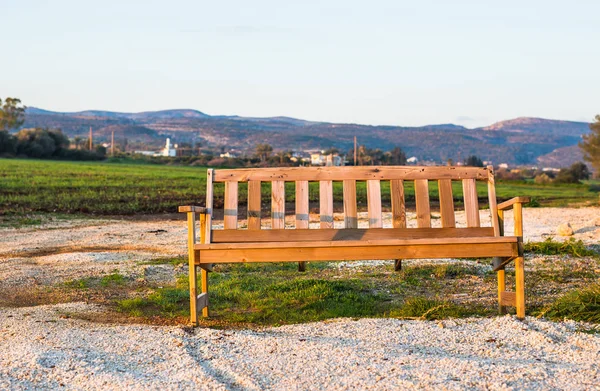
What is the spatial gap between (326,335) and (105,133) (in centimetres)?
18956

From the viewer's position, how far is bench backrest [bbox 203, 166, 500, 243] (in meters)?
7.00

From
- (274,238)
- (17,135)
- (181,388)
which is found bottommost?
(181,388)

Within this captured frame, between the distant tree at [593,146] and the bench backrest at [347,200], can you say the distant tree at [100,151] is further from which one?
the bench backrest at [347,200]

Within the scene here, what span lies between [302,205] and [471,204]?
156cm

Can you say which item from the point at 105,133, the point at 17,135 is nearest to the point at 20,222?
the point at 17,135

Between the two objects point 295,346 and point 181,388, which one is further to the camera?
point 295,346

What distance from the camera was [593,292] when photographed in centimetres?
638

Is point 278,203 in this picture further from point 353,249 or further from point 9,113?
point 9,113

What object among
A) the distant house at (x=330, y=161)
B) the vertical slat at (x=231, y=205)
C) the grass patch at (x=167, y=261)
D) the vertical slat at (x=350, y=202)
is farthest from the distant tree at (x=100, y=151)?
the vertical slat at (x=350, y=202)

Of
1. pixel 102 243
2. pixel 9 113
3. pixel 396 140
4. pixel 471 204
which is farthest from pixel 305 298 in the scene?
pixel 396 140

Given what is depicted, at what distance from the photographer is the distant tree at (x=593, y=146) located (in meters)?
59.6

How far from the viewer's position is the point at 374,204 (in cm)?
708

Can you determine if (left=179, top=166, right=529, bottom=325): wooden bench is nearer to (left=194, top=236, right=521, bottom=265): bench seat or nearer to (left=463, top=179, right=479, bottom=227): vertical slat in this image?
(left=463, top=179, right=479, bottom=227): vertical slat

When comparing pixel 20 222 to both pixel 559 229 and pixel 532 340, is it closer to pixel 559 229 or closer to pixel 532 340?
→ pixel 559 229
